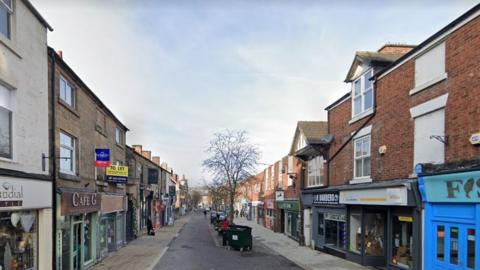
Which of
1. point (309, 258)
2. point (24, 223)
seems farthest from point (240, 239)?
point (24, 223)

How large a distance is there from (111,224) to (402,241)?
13.6 meters

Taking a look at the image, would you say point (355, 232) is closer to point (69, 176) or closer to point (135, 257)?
point (135, 257)

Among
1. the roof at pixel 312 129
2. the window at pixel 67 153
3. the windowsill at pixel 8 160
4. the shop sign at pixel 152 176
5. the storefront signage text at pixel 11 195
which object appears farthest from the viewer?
the shop sign at pixel 152 176

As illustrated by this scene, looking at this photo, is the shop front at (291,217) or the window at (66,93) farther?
the shop front at (291,217)

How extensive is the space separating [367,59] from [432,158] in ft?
18.7

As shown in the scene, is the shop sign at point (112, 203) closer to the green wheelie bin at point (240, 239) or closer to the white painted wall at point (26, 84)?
the green wheelie bin at point (240, 239)

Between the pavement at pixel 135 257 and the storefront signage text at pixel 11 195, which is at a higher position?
the storefront signage text at pixel 11 195

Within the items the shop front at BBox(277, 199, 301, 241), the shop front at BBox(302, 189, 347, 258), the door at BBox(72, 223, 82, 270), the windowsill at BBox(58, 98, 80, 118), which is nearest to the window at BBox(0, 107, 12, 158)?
the windowsill at BBox(58, 98, 80, 118)

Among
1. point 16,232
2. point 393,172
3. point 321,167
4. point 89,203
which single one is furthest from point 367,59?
point 16,232

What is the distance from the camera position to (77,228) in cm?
1474

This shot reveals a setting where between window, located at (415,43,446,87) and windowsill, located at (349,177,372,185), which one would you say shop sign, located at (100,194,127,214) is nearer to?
windowsill, located at (349,177,372,185)

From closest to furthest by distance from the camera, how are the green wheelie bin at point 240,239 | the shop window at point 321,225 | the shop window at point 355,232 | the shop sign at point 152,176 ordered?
the shop window at point 355,232
the shop window at point 321,225
the green wheelie bin at point 240,239
the shop sign at point 152,176

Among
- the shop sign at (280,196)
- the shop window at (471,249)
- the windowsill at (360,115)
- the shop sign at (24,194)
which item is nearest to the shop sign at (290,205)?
the shop sign at (280,196)

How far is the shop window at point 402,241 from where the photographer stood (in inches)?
508
